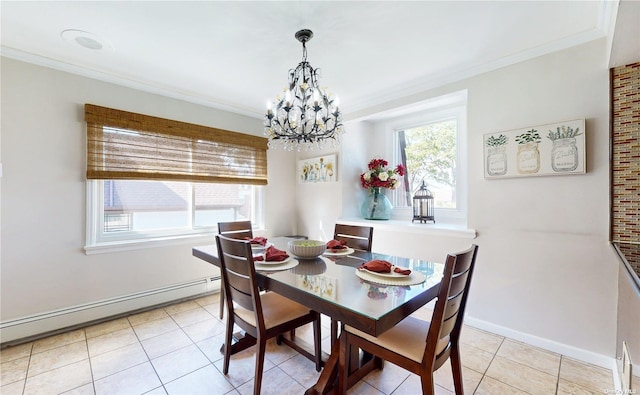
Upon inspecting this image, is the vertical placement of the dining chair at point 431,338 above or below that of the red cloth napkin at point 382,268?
below

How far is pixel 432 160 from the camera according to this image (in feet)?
10.4

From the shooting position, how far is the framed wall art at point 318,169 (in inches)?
138

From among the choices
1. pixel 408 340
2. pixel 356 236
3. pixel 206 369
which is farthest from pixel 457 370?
pixel 206 369

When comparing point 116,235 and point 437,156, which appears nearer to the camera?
point 116,235

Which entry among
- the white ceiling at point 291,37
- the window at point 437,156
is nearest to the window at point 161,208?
the white ceiling at point 291,37

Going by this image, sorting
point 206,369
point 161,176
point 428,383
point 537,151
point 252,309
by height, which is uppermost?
point 537,151

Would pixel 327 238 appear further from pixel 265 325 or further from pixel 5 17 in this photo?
pixel 5 17

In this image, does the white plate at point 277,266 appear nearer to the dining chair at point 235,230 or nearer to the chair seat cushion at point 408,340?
the chair seat cushion at point 408,340

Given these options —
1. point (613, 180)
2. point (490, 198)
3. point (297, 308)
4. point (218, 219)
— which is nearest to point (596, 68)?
point (613, 180)

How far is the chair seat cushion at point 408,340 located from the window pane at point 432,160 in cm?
189

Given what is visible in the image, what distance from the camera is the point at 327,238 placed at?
3.63 meters

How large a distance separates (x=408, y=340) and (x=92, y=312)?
282 cm

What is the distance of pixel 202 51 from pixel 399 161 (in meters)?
2.51

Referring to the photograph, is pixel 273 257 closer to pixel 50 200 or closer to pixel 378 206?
pixel 378 206
